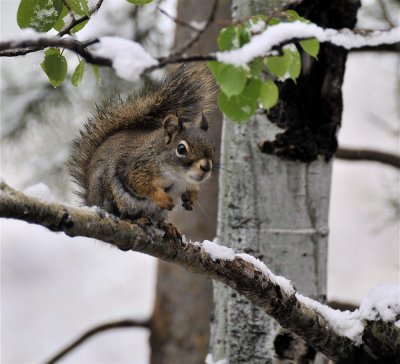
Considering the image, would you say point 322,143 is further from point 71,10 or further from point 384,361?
point 71,10

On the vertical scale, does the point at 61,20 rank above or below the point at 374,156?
below

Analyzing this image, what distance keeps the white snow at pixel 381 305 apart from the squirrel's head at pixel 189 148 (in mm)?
306

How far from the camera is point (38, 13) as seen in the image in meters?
0.91

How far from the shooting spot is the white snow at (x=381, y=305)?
1.13 metres

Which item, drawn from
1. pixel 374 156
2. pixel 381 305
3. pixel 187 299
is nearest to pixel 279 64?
pixel 381 305

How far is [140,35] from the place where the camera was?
104 inches

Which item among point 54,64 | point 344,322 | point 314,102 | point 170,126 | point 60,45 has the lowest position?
point 344,322

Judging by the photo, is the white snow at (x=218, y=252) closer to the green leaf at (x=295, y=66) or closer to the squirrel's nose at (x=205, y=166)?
the squirrel's nose at (x=205, y=166)

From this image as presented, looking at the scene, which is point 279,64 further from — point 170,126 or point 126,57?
point 170,126

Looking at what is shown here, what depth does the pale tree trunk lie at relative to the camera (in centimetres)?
144

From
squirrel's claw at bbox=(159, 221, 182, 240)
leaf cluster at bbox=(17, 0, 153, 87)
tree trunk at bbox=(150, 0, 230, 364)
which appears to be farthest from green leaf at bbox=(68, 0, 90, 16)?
tree trunk at bbox=(150, 0, 230, 364)

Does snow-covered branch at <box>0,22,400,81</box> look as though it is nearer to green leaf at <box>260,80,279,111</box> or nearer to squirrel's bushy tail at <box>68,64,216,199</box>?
green leaf at <box>260,80,279,111</box>

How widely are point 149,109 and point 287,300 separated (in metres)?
0.51

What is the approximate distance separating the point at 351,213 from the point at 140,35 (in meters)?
3.06
